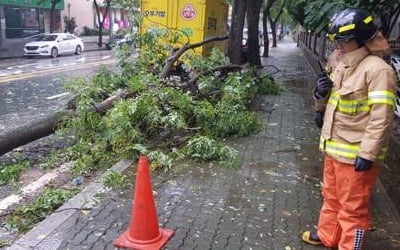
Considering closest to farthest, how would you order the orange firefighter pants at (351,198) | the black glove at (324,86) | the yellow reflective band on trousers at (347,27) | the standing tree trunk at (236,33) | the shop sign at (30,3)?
the yellow reflective band on trousers at (347,27) < the orange firefighter pants at (351,198) < the black glove at (324,86) < the standing tree trunk at (236,33) < the shop sign at (30,3)

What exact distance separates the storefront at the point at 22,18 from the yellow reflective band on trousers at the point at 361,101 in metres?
30.9

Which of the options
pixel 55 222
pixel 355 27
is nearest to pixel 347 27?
pixel 355 27

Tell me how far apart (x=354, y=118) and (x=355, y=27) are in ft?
2.10

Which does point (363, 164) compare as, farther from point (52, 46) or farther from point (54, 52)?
point (54, 52)

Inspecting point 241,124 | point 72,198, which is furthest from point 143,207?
point 241,124

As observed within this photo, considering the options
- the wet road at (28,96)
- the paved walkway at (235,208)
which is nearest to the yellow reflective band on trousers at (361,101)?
the paved walkway at (235,208)

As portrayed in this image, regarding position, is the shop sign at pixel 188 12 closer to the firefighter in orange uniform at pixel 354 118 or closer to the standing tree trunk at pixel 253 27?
the standing tree trunk at pixel 253 27

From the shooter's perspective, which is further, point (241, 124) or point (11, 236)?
point (241, 124)

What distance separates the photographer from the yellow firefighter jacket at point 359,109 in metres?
3.10

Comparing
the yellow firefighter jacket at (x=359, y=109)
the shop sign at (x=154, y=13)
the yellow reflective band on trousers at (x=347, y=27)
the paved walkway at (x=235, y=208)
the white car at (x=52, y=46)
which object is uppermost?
the yellow reflective band on trousers at (x=347, y=27)

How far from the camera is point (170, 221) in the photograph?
4.31 metres

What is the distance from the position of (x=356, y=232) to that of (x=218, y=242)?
1.15 m

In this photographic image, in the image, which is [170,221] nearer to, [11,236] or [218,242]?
[218,242]

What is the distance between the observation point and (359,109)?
3.29 metres
